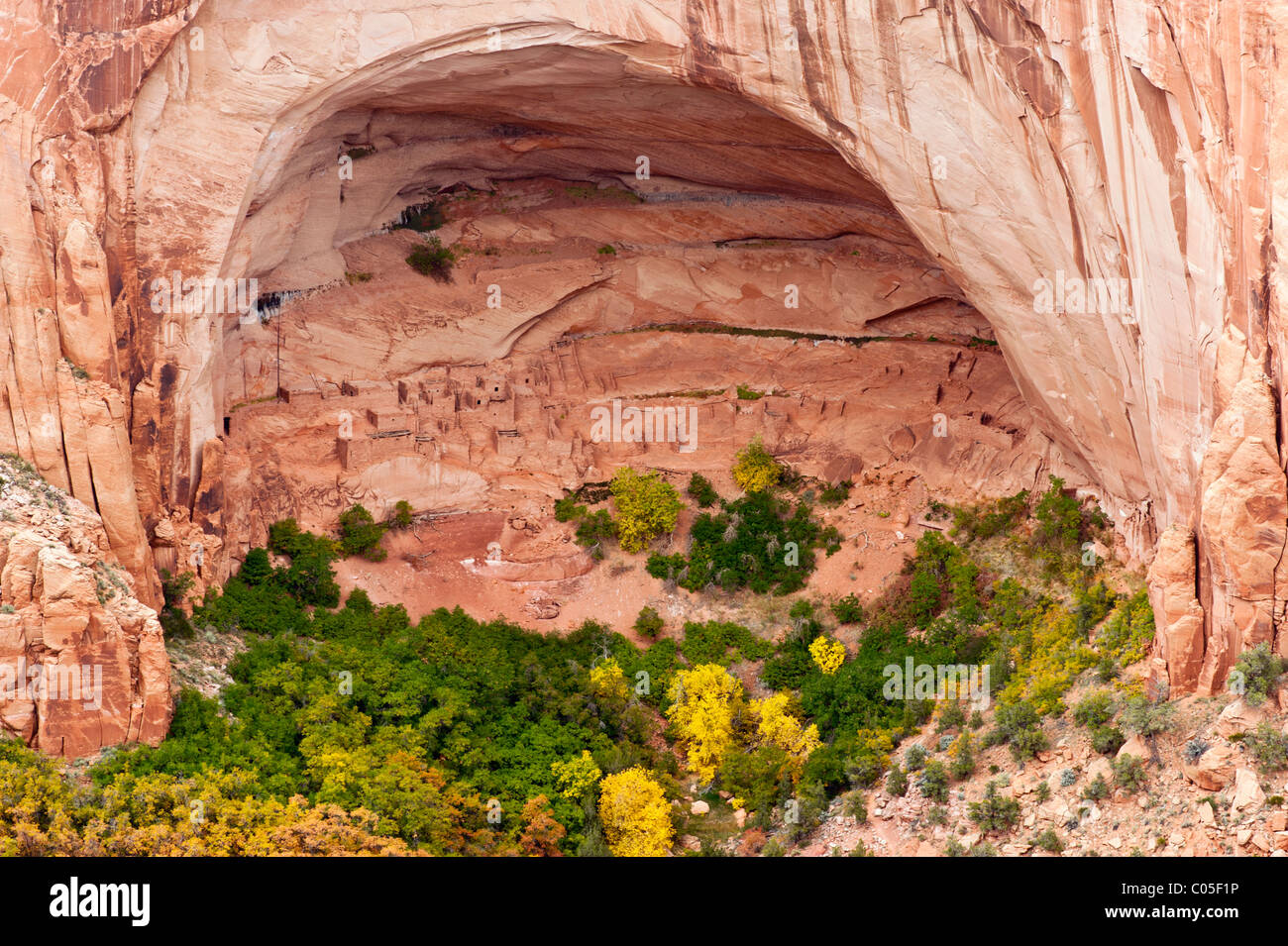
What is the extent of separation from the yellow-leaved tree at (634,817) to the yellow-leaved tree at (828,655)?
18.6 ft

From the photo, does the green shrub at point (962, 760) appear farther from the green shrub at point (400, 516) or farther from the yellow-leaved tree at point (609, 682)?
the green shrub at point (400, 516)

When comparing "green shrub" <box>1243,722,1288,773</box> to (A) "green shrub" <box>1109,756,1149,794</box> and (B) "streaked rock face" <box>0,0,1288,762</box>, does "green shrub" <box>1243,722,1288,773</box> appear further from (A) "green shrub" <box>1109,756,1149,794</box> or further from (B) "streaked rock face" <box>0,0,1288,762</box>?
(A) "green shrub" <box>1109,756,1149,794</box>

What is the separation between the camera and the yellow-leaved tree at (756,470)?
38500 mm

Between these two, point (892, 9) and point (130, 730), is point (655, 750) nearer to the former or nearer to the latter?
point (130, 730)

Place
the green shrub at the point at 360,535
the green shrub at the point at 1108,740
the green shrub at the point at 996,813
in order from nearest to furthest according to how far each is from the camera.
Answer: the green shrub at the point at 1108,740 → the green shrub at the point at 996,813 → the green shrub at the point at 360,535

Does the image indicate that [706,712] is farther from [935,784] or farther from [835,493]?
[835,493]

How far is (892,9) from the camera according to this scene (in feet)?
90.2

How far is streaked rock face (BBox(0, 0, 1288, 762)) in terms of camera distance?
23.9 m

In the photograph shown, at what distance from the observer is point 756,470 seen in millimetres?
38594

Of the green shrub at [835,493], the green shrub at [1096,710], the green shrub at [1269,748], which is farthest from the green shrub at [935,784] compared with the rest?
the green shrub at [835,493]

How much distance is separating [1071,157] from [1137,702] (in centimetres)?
959

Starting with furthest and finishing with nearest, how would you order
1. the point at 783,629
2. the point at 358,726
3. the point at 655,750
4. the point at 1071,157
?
the point at 783,629 < the point at 655,750 < the point at 358,726 < the point at 1071,157

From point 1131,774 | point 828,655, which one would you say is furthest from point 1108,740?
point 828,655

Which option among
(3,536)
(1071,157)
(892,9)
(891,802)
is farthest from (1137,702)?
(3,536)
